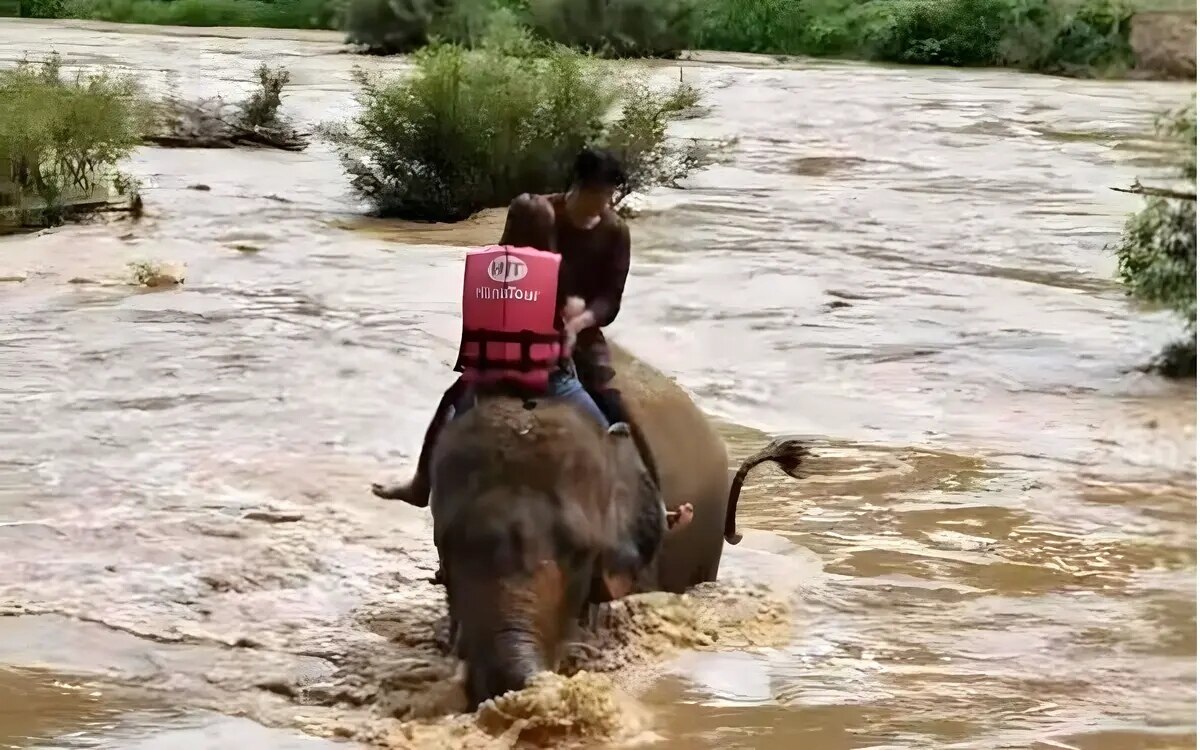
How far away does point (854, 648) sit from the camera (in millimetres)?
2688

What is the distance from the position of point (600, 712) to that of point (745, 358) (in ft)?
3.36

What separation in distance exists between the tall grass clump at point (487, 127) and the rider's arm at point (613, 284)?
0.19 m

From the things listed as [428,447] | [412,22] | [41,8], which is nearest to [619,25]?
[412,22]

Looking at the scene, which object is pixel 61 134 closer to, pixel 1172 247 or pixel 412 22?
pixel 412 22

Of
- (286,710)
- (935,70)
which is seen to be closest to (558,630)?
(286,710)

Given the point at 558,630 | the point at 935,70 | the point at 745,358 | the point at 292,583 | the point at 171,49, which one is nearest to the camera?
the point at 558,630

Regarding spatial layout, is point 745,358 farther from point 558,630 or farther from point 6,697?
point 6,697

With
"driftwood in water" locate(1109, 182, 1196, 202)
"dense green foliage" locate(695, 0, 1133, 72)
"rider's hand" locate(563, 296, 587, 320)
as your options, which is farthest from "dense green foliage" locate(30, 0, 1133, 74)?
"rider's hand" locate(563, 296, 587, 320)

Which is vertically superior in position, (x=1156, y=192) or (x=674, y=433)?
(x=1156, y=192)

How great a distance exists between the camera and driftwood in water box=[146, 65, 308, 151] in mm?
3619

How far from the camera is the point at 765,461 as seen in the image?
121 inches

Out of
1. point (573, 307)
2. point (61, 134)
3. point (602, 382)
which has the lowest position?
point (602, 382)

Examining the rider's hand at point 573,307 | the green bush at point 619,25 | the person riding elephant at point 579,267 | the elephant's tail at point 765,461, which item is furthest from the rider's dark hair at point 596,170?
the elephant's tail at point 765,461

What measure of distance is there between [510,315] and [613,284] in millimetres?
257
